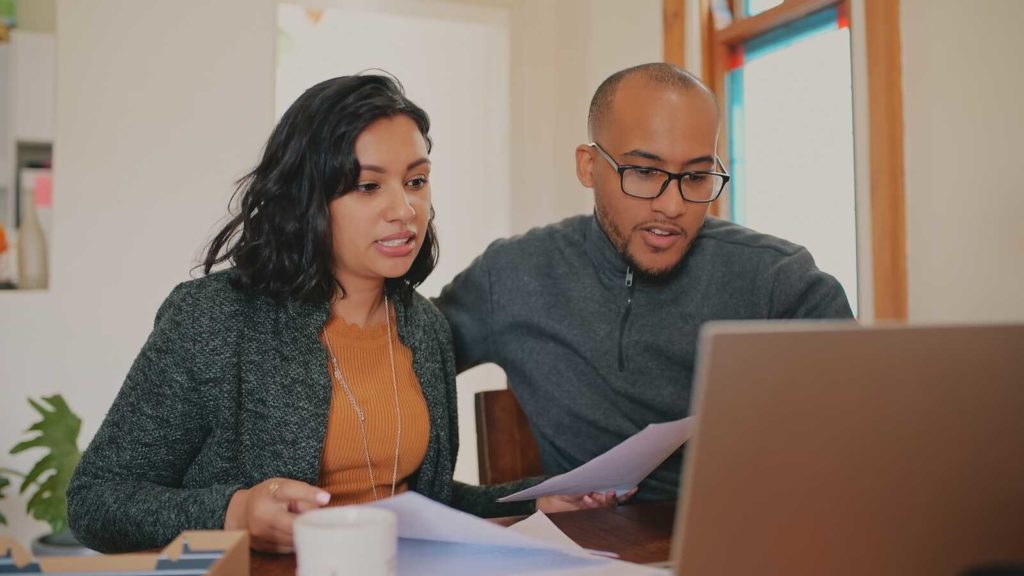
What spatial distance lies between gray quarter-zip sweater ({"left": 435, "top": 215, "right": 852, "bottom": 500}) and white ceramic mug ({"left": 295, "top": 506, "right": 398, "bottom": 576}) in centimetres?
91

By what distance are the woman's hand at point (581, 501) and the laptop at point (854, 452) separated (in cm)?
68

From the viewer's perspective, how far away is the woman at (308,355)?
3.89 ft

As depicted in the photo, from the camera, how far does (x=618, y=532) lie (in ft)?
3.53

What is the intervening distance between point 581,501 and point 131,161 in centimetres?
264


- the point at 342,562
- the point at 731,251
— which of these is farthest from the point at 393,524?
the point at 731,251

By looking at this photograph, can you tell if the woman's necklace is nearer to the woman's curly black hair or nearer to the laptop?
the woman's curly black hair

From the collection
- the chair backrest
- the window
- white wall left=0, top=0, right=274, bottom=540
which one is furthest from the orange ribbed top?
white wall left=0, top=0, right=274, bottom=540

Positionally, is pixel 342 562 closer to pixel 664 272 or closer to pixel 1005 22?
pixel 664 272

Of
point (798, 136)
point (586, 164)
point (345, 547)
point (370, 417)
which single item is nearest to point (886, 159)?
point (798, 136)

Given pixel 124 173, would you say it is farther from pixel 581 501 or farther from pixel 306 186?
pixel 581 501

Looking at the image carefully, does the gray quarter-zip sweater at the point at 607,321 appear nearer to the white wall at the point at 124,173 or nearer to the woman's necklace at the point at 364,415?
the woman's necklace at the point at 364,415

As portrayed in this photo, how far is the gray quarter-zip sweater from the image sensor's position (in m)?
1.55

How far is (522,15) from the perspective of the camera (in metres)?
3.89

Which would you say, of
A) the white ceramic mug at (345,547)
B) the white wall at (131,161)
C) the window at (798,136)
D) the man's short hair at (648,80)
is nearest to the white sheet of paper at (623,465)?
the white ceramic mug at (345,547)
